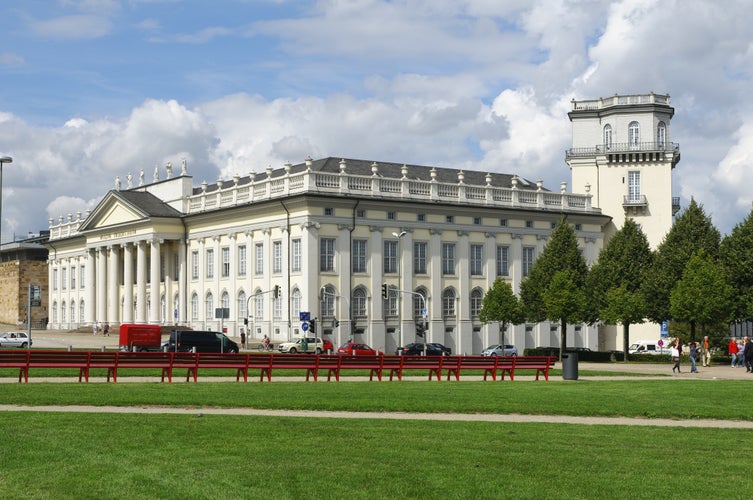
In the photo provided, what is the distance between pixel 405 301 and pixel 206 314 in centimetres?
1824

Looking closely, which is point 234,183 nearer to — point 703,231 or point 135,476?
point 703,231

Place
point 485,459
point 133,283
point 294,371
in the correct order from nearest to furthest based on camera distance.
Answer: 1. point 485,459
2. point 294,371
3. point 133,283

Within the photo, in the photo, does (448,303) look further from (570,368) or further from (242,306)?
(570,368)

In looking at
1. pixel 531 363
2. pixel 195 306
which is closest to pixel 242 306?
pixel 195 306

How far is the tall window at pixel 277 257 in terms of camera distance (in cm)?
8619

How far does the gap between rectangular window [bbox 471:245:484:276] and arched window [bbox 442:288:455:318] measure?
2.99 metres

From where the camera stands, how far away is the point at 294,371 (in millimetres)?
44312

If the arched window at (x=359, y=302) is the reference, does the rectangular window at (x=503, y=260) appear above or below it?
above

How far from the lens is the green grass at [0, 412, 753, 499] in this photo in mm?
14750

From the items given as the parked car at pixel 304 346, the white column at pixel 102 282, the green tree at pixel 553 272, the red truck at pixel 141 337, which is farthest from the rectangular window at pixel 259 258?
the white column at pixel 102 282

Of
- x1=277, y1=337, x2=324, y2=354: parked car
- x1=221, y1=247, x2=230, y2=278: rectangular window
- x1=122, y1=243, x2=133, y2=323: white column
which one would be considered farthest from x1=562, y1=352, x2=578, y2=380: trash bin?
x1=122, y1=243, x2=133, y2=323: white column

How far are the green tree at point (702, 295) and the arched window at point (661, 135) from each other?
3348 centimetres

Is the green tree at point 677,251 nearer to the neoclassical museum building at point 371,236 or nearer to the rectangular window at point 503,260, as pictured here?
the neoclassical museum building at point 371,236

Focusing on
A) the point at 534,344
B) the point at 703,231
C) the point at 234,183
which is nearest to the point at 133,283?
the point at 234,183
